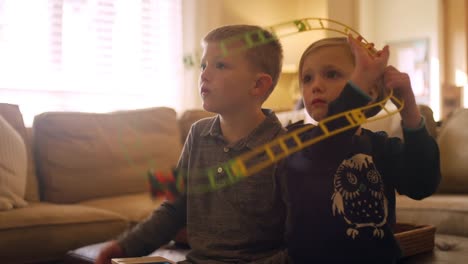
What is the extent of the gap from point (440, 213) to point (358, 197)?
1.09 m

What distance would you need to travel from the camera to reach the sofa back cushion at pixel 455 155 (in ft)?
7.11

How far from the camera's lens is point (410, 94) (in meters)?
0.90

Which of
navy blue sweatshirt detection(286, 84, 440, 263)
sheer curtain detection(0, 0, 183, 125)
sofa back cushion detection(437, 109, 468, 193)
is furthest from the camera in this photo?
sheer curtain detection(0, 0, 183, 125)

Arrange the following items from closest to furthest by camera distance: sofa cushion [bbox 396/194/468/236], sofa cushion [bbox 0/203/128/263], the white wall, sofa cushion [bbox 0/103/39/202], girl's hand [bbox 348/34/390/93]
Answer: girl's hand [bbox 348/34/390/93] < sofa cushion [bbox 0/203/128/263] < sofa cushion [bbox 396/194/468/236] < sofa cushion [bbox 0/103/39/202] < the white wall

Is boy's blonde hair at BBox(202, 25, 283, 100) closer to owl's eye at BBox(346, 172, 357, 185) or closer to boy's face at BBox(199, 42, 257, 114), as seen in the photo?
boy's face at BBox(199, 42, 257, 114)

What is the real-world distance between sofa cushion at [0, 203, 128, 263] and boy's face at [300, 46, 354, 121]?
1146 mm

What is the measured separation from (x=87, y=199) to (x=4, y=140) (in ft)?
1.58

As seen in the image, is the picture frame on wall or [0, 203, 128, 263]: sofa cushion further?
the picture frame on wall

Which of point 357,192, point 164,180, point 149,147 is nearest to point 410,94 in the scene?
point 357,192

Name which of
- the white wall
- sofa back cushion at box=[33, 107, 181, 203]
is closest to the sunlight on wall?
the white wall

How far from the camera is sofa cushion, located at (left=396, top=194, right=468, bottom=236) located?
184cm

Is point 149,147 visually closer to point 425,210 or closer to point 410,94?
point 425,210

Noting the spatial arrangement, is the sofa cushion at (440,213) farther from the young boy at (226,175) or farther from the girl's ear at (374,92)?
the girl's ear at (374,92)

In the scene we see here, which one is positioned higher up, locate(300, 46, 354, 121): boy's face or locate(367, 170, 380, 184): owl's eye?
locate(300, 46, 354, 121): boy's face
